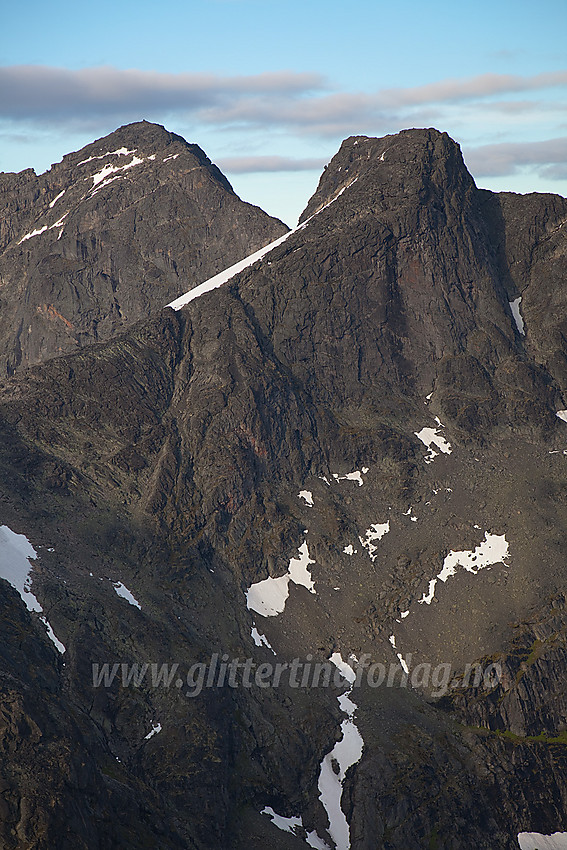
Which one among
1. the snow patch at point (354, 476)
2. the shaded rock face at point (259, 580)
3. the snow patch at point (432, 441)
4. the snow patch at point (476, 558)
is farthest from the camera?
the snow patch at point (432, 441)

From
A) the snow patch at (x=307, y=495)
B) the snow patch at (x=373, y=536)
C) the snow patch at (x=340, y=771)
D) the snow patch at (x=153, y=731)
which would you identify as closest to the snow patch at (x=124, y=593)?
the snow patch at (x=153, y=731)

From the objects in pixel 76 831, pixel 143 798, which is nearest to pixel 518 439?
pixel 143 798

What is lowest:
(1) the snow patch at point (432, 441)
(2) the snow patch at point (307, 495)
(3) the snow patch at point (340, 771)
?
(3) the snow patch at point (340, 771)

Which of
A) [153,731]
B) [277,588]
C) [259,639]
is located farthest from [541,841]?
[153,731]

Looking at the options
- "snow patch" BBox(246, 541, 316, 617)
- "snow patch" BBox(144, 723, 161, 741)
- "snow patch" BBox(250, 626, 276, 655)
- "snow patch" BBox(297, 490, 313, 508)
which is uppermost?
"snow patch" BBox(297, 490, 313, 508)

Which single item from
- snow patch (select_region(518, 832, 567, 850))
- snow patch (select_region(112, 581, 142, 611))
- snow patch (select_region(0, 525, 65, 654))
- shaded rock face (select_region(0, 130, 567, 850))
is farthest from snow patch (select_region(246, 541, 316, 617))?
snow patch (select_region(518, 832, 567, 850))

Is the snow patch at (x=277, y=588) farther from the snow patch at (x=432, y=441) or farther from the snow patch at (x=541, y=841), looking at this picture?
the snow patch at (x=541, y=841)

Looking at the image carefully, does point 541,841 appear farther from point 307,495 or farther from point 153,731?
point 307,495

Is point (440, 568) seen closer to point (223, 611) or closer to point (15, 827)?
point (223, 611)

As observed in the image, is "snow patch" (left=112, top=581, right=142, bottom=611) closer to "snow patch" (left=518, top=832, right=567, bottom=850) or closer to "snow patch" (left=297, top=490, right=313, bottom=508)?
"snow patch" (left=297, top=490, right=313, bottom=508)
